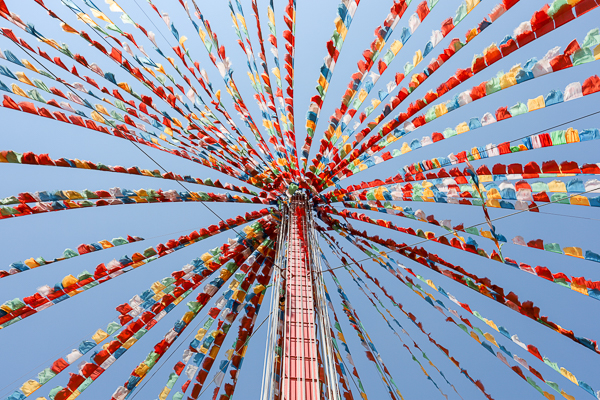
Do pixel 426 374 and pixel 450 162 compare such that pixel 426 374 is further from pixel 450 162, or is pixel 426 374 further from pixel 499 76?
pixel 499 76

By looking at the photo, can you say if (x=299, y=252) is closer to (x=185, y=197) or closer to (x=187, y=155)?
(x=185, y=197)

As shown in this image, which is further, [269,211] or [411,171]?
[269,211]

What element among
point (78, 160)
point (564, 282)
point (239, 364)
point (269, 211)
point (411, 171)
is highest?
point (78, 160)

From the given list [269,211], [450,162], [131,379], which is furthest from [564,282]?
[131,379]

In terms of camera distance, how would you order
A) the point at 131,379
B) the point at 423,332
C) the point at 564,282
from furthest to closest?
1. the point at 423,332
2. the point at 131,379
3. the point at 564,282

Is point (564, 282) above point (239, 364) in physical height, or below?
above

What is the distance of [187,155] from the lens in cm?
771

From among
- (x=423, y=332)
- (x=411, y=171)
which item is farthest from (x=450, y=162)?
(x=423, y=332)

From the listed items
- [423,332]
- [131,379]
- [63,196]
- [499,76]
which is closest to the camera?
[499,76]

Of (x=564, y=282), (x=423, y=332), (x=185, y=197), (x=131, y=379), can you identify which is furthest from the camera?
(x=423, y=332)

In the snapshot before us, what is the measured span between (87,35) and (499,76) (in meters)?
6.84

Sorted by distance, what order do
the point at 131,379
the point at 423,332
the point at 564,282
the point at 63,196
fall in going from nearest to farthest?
1. the point at 564,282
2. the point at 63,196
3. the point at 131,379
4. the point at 423,332

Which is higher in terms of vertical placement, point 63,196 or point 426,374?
point 63,196

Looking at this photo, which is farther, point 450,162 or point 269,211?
point 269,211
